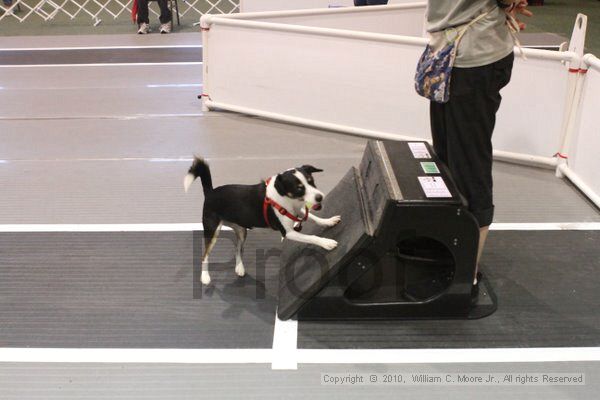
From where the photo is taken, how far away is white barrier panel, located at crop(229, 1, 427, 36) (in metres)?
5.68

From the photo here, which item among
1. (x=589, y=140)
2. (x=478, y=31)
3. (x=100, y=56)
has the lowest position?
(x=100, y=56)

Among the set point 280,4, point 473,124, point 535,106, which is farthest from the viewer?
point 280,4

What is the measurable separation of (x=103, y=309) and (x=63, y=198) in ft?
4.37

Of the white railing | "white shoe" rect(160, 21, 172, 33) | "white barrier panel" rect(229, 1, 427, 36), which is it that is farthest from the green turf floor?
the white railing

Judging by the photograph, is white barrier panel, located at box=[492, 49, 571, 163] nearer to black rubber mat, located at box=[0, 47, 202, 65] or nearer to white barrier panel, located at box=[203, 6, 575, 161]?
white barrier panel, located at box=[203, 6, 575, 161]

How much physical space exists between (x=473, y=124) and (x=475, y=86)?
15 cm

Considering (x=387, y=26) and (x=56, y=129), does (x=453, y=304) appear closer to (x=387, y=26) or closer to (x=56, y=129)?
(x=56, y=129)

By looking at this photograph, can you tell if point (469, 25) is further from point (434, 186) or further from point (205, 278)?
point (205, 278)

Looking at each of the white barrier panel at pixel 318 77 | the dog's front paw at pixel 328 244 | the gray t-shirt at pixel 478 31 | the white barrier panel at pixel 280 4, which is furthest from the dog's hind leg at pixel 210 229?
the white barrier panel at pixel 280 4

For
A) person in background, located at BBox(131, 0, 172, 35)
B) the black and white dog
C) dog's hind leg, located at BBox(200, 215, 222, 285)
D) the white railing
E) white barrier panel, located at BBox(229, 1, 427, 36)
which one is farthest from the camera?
person in background, located at BBox(131, 0, 172, 35)

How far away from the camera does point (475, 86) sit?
7.14ft

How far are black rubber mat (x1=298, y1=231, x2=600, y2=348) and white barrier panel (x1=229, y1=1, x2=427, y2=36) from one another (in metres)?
3.47

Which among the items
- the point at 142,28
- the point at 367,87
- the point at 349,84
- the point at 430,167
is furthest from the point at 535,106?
the point at 142,28

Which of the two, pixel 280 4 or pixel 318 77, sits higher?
pixel 280 4
